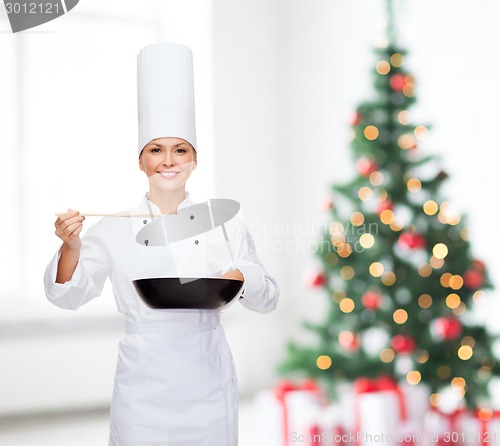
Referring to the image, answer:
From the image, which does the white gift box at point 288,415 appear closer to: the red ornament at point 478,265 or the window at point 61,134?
the red ornament at point 478,265

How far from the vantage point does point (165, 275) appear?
1285mm

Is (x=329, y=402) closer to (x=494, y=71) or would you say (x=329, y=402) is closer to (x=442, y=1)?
(x=494, y=71)

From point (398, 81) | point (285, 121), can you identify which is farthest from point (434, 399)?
point (285, 121)

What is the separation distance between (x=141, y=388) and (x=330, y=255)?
1642mm

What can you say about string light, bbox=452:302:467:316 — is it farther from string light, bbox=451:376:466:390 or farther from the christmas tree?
string light, bbox=451:376:466:390

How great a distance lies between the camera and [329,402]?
2.82m

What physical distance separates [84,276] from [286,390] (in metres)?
1.76

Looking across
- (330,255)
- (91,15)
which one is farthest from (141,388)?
(91,15)

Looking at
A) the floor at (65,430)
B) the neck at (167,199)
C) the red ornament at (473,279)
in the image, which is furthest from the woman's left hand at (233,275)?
the floor at (65,430)

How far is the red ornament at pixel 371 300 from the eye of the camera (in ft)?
8.99

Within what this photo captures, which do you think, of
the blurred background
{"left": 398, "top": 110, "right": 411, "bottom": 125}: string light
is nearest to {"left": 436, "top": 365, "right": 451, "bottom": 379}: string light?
the blurred background

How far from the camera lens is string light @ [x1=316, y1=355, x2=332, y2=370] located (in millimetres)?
2748

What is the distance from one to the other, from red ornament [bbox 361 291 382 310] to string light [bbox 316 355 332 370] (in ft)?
0.83

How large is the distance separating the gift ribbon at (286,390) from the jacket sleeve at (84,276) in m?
1.65
